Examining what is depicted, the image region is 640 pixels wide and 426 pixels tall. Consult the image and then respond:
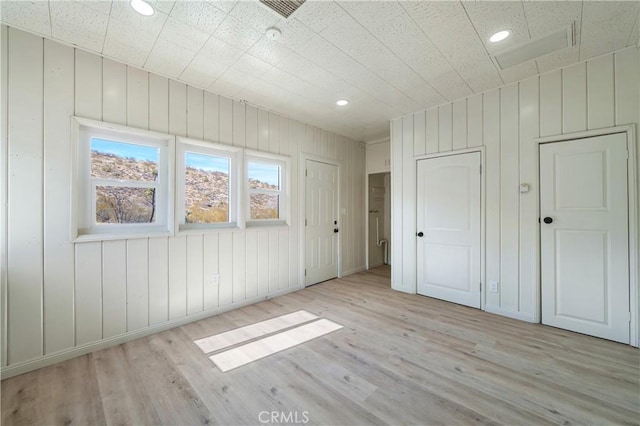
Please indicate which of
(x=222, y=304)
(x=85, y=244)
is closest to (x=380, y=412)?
(x=222, y=304)

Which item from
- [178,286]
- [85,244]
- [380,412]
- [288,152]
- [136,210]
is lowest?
[380,412]

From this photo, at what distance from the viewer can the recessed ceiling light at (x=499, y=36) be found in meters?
2.08

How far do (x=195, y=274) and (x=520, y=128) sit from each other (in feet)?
13.2

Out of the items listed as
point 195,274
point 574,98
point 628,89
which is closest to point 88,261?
point 195,274

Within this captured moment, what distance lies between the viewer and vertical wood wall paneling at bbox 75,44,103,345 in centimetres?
223

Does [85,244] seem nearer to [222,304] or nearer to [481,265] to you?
[222,304]

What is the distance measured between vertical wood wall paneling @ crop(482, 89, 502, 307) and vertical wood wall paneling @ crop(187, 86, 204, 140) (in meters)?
3.39

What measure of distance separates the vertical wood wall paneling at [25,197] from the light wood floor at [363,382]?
366mm

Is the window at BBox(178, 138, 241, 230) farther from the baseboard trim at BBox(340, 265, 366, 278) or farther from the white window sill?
the baseboard trim at BBox(340, 265, 366, 278)

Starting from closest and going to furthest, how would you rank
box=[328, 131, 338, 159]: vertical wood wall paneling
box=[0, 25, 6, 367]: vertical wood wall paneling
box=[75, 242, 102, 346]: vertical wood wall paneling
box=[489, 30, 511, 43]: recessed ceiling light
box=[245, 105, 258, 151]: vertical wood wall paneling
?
1. box=[0, 25, 6, 367]: vertical wood wall paneling
2. box=[489, 30, 511, 43]: recessed ceiling light
3. box=[75, 242, 102, 346]: vertical wood wall paneling
4. box=[245, 105, 258, 151]: vertical wood wall paneling
5. box=[328, 131, 338, 159]: vertical wood wall paneling

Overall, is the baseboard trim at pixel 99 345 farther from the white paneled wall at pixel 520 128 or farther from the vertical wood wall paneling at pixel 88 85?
the white paneled wall at pixel 520 128

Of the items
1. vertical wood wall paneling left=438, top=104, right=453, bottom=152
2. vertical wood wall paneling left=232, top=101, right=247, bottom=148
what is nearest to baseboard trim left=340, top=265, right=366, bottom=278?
vertical wood wall paneling left=438, top=104, right=453, bottom=152

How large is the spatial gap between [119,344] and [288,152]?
2.97m

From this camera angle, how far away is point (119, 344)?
7.88 feet
